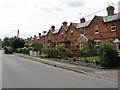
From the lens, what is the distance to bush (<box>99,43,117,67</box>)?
12.6m

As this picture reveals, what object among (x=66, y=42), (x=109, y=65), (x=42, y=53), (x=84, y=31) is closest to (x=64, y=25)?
(x=66, y=42)

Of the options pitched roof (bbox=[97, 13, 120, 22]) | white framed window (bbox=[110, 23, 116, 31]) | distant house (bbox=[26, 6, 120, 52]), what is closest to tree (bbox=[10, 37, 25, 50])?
distant house (bbox=[26, 6, 120, 52])

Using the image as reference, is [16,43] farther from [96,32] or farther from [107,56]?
[107,56]

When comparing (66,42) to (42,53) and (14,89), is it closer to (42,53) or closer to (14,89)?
(42,53)

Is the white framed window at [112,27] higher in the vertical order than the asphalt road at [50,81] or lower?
higher

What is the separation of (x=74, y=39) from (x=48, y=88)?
30002 mm

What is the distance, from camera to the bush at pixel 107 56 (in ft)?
41.3

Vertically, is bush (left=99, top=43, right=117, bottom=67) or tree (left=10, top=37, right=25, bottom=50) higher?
tree (left=10, top=37, right=25, bottom=50)

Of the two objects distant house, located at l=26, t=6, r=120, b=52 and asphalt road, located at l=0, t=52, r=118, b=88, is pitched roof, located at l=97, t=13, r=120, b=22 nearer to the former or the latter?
distant house, located at l=26, t=6, r=120, b=52

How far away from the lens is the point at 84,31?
3391cm

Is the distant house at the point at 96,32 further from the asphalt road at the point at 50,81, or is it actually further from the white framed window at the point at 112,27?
the asphalt road at the point at 50,81

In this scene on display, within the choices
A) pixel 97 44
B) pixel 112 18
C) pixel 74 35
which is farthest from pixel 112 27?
pixel 74 35

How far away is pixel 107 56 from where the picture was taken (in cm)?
1259

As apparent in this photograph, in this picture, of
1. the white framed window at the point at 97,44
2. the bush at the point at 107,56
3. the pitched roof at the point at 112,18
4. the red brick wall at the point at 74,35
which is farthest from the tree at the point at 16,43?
the bush at the point at 107,56
